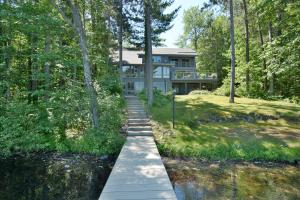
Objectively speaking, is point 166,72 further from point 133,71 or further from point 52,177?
point 52,177

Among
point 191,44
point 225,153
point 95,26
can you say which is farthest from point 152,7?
point 191,44

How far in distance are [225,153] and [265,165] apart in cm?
150

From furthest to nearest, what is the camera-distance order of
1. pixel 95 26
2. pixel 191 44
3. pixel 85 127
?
1. pixel 191 44
2. pixel 95 26
3. pixel 85 127

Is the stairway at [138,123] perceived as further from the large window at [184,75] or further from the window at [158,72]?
the large window at [184,75]

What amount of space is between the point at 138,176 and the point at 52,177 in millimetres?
3324

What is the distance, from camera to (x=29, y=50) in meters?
17.7

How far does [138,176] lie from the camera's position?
7.10m

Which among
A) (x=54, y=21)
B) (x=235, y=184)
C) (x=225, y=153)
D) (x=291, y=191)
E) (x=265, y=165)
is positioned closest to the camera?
(x=291, y=191)

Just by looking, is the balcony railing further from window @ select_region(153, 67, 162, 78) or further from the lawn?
the lawn

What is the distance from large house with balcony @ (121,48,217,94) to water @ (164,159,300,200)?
24.1m

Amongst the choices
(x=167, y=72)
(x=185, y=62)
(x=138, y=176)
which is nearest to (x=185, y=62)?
(x=185, y=62)

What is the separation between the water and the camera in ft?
24.0

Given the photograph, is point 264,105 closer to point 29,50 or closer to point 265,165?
point 265,165

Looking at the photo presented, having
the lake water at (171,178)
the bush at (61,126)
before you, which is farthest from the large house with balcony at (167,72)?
the lake water at (171,178)
